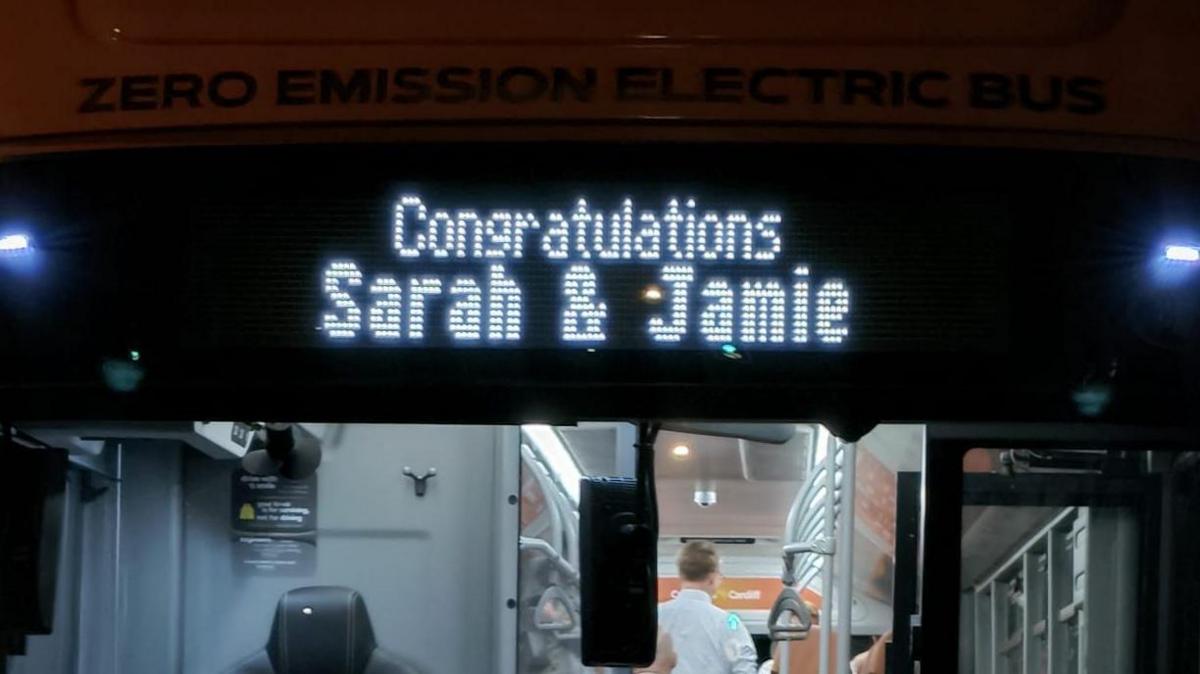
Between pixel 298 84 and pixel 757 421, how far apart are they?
2.89 feet

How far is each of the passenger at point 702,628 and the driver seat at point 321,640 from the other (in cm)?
150

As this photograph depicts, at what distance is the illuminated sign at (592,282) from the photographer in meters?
2.38

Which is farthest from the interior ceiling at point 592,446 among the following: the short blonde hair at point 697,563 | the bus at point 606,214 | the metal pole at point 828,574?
the bus at point 606,214

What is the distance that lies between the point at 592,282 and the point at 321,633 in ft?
11.1

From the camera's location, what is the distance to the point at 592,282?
7.82 feet

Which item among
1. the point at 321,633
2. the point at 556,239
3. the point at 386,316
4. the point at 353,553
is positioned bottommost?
the point at 321,633

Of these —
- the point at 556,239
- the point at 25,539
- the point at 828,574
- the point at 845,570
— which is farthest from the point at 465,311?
the point at 828,574

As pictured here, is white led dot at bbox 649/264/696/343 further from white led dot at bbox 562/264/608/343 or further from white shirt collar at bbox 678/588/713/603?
white shirt collar at bbox 678/588/713/603

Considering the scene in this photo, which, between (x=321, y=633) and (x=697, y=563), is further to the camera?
(x=697, y=563)

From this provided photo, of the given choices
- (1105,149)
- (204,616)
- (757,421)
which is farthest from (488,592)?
(1105,149)

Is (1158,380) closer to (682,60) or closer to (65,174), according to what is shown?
(682,60)

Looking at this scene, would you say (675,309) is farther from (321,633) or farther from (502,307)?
(321,633)

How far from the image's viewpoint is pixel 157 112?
8.13 ft

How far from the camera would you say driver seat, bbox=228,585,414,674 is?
5.43 m
